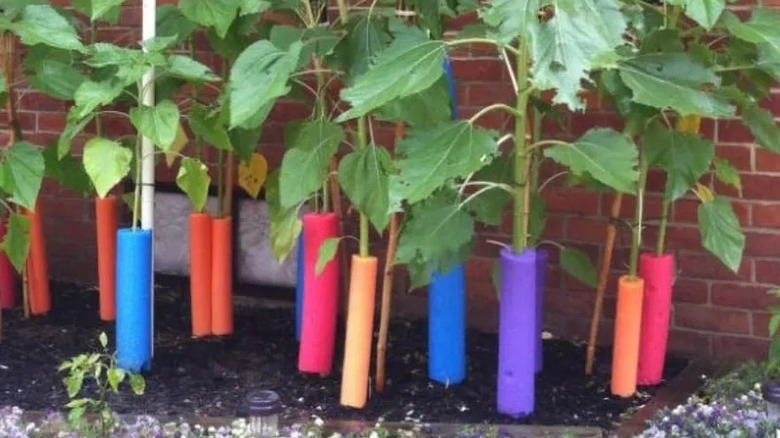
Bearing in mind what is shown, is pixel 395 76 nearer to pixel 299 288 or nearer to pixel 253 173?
pixel 299 288

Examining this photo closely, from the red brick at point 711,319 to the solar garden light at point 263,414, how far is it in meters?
1.65

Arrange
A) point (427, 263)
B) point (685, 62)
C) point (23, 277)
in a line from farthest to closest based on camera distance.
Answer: point (23, 277)
point (427, 263)
point (685, 62)

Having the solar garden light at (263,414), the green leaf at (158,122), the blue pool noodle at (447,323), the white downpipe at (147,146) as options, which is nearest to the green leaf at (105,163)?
the green leaf at (158,122)

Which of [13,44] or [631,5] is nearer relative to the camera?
[631,5]

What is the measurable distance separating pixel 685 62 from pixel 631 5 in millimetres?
237

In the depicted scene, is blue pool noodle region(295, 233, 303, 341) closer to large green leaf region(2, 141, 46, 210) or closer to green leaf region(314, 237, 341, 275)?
green leaf region(314, 237, 341, 275)

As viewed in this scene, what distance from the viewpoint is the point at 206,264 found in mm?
3881

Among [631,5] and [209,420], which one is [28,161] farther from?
[631,5]

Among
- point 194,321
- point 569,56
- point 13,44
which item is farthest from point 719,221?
point 13,44

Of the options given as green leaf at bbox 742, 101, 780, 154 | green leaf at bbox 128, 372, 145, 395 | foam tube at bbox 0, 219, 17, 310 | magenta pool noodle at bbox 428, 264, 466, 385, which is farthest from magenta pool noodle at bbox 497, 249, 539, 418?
foam tube at bbox 0, 219, 17, 310

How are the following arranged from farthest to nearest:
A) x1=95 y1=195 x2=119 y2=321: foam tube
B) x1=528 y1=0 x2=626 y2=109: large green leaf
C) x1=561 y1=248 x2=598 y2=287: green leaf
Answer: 1. x1=95 y1=195 x2=119 y2=321: foam tube
2. x1=561 y1=248 x2=598 y2=287: green leaf
3. x1=528 y1=0 x2=626 y2=109: large green leaf

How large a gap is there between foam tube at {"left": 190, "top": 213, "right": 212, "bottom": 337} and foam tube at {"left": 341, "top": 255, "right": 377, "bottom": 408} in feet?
2.62

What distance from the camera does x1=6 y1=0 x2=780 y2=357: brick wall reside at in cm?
375

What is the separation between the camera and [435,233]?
2.91 m
